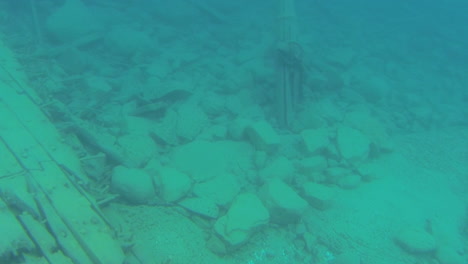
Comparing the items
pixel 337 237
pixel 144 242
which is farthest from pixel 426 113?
pixel 144 242

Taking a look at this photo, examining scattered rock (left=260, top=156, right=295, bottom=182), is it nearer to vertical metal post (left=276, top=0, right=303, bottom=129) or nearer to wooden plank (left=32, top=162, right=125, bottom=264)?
vertical metal post (left=276, top=0, right=303, bottom=129)

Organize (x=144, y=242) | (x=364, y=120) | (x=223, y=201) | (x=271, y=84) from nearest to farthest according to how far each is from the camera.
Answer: (x=144, y=242) < (x=223, y=201) < (x=364, y=120) < (x=271, y=84)

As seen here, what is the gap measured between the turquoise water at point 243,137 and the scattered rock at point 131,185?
0.01m

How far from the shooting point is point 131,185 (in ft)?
10.2

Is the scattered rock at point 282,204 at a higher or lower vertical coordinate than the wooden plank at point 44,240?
lower

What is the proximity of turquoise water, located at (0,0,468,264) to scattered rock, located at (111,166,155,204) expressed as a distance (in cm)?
1

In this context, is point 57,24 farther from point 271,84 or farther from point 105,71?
point 271,84

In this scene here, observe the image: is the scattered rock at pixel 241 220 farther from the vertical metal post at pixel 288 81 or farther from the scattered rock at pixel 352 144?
the vertical metal post at pixel 288 81

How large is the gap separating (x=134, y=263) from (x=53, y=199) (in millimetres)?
851

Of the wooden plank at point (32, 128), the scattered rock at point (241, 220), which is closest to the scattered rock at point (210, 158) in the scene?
the scattered rock at point (241, 220)

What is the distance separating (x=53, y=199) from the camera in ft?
8.56

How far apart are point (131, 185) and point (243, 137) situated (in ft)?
5.86

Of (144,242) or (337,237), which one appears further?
(337,237)

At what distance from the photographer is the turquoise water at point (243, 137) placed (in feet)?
10.6
